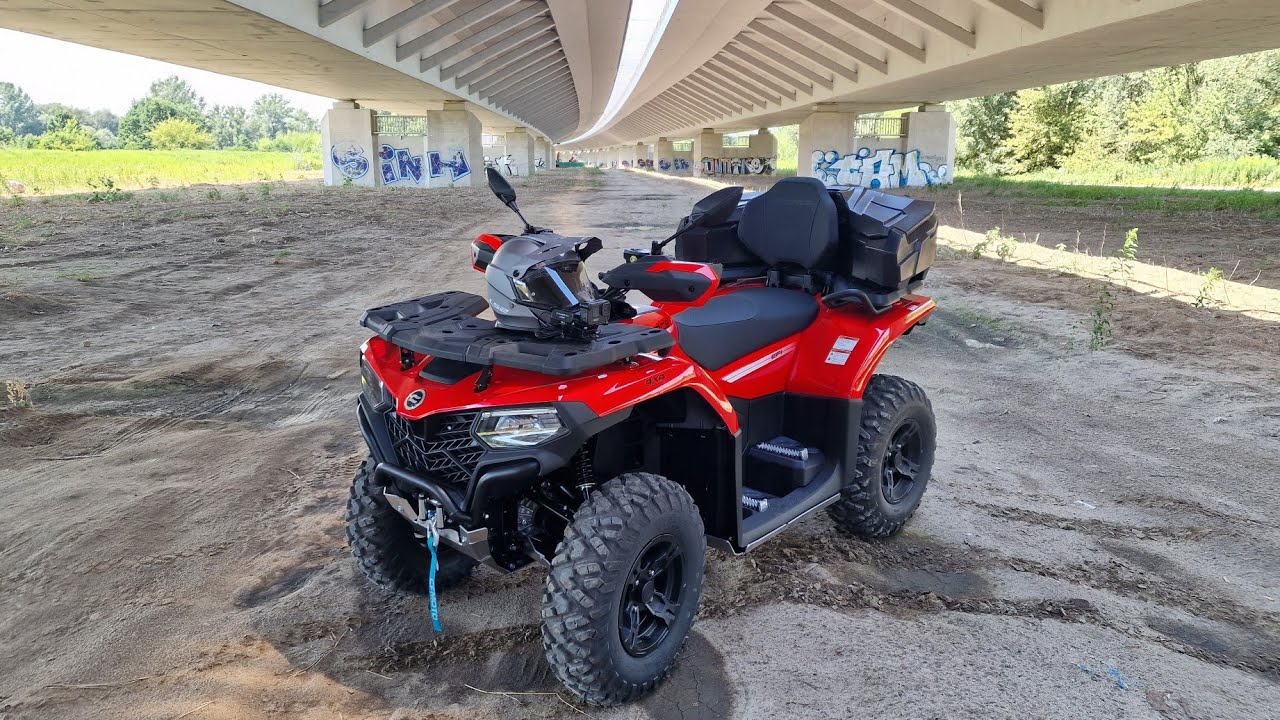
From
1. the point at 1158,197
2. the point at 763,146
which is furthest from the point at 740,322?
the point at 763,146

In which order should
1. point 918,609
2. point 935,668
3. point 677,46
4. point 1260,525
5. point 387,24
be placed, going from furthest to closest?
point 677,46 < point 387,24 < point 1260,525 < point 918,609 < point 935,668

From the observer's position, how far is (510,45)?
102 feet

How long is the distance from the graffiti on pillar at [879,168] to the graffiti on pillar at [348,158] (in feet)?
64.3

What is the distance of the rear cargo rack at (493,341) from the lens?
2.43 m

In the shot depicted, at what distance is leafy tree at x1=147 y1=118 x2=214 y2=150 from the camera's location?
86125mm

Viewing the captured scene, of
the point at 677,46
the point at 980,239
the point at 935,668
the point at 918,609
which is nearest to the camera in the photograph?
the point at 935,668

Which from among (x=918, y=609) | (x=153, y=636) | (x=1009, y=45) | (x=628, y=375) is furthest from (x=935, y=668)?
(x=1009, y=45)

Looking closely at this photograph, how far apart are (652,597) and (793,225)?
187 centimetres

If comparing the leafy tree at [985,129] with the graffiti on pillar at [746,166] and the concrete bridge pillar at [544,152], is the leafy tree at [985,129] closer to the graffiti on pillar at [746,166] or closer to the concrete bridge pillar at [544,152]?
the graffiti on pillar at [746,166]

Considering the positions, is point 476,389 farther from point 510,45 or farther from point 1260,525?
point 510,45

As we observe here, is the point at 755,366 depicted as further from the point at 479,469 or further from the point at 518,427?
the point at 479,469

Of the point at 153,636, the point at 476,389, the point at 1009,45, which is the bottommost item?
the point at 153,636

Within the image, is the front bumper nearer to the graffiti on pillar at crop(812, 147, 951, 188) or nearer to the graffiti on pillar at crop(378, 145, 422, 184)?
the graffiti on pillar at crop(812, 147, 951, 188)

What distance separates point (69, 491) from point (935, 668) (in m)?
4.11
